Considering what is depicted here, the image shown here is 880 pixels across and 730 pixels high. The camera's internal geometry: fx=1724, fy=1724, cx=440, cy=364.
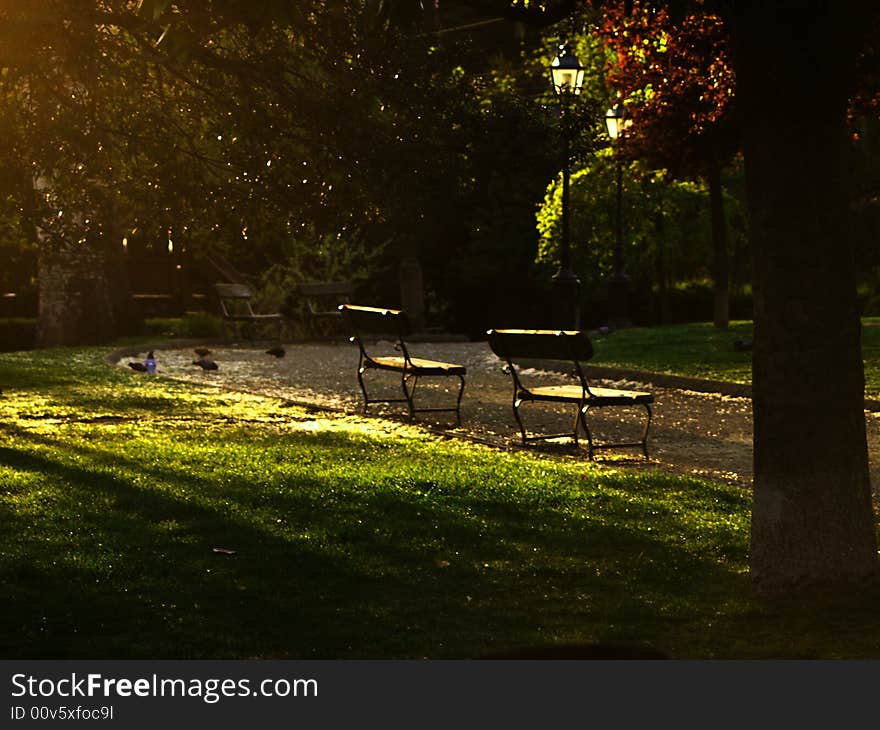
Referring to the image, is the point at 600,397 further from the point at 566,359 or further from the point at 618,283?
the point at 618,283

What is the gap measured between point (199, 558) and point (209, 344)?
2393 cm

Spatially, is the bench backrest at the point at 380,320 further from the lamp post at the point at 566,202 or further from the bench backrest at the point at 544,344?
the lamp post at the point at 566,202

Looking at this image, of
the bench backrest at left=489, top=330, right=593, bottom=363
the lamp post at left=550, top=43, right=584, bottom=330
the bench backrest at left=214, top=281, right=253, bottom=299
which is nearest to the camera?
the bench backrest at left=489, top=330, right=593, bottom=363

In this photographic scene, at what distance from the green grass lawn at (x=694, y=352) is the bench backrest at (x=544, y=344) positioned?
Answer: 558 centimetres

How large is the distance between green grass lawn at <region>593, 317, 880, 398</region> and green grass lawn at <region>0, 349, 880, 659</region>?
28.5 ft

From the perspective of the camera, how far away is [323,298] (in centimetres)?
3656

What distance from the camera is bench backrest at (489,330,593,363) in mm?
13836

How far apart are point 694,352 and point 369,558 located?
17493 mm

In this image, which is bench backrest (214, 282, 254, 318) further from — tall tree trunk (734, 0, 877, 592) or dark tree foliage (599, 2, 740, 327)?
tall tree trunk (734, 0, 877, 592)

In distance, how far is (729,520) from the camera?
9.84 m

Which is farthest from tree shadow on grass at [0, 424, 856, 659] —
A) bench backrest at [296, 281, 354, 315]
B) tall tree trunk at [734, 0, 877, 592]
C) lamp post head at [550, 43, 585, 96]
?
bench backrest at [296, 281, 354, 315]

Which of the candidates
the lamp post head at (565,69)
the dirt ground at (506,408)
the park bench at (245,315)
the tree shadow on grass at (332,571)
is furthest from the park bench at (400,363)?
the park bench at (245,315)

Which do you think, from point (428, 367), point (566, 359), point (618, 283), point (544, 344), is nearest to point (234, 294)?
point (618, 283)

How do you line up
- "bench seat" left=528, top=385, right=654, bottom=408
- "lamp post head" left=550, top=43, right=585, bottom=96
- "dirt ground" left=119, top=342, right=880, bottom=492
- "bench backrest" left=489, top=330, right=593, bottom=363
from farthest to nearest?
"lamp post head" left=550, top=43, right=585, bottom=96 < "dirt ground" left=119, top=342, right=880, bottom=492 < "bench backrest" left=489, top=330, right=593, bottom=363 < "bench seat" left=528, top=385, right=654, bottom=408
